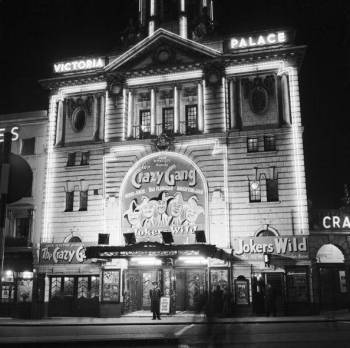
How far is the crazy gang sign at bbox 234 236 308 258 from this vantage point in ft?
102

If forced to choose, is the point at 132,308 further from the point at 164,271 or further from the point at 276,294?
the point at 276,294

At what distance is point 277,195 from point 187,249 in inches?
310

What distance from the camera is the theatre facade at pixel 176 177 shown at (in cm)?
3169

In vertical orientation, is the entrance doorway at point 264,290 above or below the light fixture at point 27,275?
below

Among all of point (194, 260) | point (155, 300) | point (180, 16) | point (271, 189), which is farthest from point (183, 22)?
point (155, 300)

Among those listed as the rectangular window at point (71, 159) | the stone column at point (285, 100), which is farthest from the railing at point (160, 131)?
the stone column at point (285, 100)

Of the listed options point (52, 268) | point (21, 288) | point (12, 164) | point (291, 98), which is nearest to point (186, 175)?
point (291, 98)

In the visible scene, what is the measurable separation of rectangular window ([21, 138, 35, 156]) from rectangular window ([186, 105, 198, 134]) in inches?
519

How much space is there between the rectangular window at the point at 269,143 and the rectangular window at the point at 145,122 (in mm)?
8992

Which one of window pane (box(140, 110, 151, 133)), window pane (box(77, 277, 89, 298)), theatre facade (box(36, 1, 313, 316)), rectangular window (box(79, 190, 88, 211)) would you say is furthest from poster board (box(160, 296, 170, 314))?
window pane (box(140, 110, 151, 133))

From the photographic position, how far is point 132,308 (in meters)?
33.3

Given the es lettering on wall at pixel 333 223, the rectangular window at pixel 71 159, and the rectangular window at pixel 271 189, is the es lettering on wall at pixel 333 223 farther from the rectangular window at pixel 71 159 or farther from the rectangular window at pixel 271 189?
the rectangular window at pixel 71 159

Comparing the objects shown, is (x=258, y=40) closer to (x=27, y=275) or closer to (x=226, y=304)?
(x=226, y=304)

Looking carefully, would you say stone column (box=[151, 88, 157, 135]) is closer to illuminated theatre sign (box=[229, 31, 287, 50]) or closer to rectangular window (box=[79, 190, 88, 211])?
illuminated theatre sign (box=[229, 31, 287, 50])
